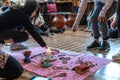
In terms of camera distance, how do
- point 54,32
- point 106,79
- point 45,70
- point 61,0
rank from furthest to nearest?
point 61,0, point 54,32, point 45,70, point 106,79

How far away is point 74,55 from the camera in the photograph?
2.61 metres

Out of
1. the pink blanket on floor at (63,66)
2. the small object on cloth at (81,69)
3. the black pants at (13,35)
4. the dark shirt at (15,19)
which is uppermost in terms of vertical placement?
the dark shirt at (15,19)

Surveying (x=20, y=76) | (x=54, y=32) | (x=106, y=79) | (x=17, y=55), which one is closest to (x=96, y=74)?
(x=106, y=79)

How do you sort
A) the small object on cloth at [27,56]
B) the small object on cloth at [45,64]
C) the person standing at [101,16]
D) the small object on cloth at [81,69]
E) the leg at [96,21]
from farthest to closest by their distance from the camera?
1. the leg at [96,21]
2. the person standing at [101,16]
3. the small object on cloth at [27,56]
4. the small object on cloth at [45,64]
5. the small object on cloth at [81,69]

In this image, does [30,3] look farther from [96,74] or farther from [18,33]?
[96,74]

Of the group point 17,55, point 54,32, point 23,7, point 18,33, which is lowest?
point 54,32

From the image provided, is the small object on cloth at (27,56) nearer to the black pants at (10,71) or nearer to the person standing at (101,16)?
the black pants at (10,71)

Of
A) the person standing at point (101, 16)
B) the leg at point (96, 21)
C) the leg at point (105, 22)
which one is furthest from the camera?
the leg at point (96, 21)

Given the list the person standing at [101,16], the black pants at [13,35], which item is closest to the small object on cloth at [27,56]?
the black pants at [13,35]

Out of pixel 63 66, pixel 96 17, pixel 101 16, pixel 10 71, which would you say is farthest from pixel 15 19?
pixel 96 17

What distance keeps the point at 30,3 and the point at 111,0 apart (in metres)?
1.11

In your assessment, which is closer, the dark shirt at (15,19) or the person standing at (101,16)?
the dark shirt at (15,19)

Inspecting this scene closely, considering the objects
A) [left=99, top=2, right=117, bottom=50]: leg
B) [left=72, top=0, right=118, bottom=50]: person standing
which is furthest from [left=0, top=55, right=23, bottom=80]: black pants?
[left=99, top=2, right=117, bottom=50]: leg

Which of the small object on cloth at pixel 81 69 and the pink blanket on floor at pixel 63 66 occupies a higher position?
the small object on cloth at pixel 81 69
